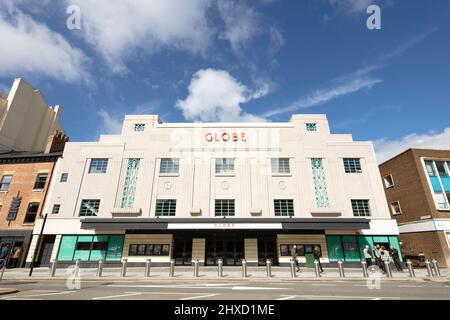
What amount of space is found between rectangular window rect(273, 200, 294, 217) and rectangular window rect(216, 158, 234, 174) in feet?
17.2

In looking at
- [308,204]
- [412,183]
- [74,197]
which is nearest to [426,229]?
[412,183]

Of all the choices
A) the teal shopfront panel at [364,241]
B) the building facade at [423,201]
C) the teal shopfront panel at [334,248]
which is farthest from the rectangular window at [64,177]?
the building facade at [423,201]

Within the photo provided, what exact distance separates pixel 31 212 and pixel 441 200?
38985mm

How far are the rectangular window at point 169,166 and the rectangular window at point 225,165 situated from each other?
12.9ft

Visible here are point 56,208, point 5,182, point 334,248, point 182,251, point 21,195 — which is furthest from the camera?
point 5,182

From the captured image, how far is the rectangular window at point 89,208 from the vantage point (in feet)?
75.5

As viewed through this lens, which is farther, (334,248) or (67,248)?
(67,248)

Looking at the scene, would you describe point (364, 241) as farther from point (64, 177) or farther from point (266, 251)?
point (64, 177)

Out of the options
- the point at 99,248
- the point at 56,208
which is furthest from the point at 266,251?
the point at 56,208

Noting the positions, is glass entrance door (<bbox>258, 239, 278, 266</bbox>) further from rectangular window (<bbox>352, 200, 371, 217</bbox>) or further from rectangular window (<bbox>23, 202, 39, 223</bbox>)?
rectangular window (<bbox>23, 202, 39, 223</bbox>)

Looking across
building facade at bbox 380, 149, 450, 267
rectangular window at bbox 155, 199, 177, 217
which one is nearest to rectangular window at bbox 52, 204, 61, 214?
rectangular window at bbox 155, 199, 177, 217

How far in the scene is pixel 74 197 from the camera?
23.4 metres

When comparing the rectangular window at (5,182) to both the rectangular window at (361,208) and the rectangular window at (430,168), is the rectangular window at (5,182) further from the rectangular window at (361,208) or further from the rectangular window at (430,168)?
the rectangular window at (430,168)

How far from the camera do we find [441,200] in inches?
950
